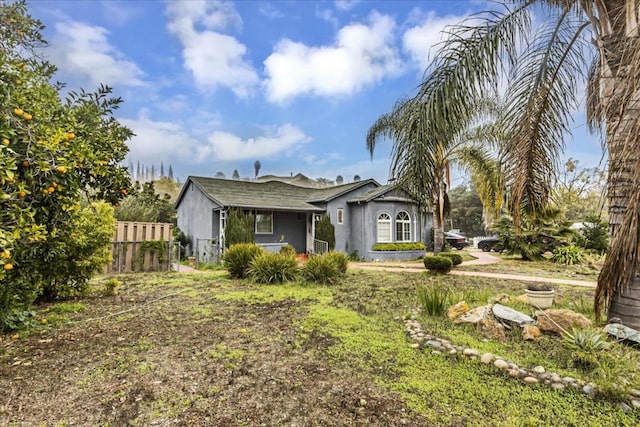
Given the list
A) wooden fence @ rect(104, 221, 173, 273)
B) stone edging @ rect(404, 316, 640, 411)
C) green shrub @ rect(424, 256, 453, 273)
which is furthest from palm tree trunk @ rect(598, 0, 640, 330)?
wooden fence @ rect(104, 221, 173, 273)

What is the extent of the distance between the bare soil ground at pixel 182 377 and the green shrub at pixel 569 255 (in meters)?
15.4

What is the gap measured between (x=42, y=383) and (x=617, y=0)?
8.91m

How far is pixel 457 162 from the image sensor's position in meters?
15.0

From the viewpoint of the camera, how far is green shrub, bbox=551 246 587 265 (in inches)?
580

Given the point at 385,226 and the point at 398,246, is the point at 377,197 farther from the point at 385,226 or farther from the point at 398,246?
the point at 398,246

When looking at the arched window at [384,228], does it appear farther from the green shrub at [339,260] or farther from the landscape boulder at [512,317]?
the landscape boulder at [512,317]

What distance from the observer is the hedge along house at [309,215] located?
17391 millimetres

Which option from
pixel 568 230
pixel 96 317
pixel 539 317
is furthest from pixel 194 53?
pixel 568 230

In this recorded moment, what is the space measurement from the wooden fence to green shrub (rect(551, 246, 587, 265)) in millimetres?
17835

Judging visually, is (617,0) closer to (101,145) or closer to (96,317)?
(101,145)

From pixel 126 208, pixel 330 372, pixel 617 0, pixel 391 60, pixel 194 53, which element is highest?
pixel 194 53

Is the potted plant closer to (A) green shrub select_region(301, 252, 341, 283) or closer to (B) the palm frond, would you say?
(B) the palm frond

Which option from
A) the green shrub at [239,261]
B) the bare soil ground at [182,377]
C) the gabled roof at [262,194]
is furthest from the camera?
the gabled roof at [262,194]

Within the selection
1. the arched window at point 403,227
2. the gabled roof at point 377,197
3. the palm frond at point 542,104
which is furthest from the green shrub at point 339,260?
the arched window at point 403,227
